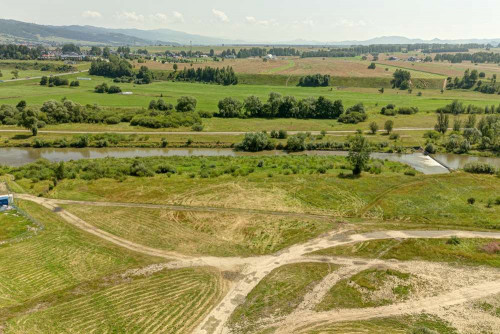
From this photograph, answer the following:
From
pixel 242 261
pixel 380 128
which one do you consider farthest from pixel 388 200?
pixel 380 128

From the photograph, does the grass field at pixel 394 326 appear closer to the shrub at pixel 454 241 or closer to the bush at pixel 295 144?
the shrub at pixel 454 241

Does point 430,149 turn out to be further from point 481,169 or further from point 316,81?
point 316,81

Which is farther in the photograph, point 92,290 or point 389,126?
point 389,126

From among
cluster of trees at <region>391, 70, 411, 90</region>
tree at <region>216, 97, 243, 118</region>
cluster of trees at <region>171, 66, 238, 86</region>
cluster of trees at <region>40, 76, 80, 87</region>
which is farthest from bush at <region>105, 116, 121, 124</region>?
cluster of trees at <region>391, 70, 411, 90</region>

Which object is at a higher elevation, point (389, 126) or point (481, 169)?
point (389, 126)

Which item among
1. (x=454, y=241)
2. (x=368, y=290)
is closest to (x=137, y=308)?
(x=368, y=290)

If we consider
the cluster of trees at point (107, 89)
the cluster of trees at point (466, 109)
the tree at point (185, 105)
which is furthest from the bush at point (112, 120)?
the cluster of trees at point (466, 109)

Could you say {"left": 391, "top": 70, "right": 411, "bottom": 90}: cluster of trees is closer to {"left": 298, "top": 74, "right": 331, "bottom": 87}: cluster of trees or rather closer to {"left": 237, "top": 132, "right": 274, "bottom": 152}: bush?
{"left": 298, "top": 74, "right": 331, "bottom": 87}: cluster of trees
